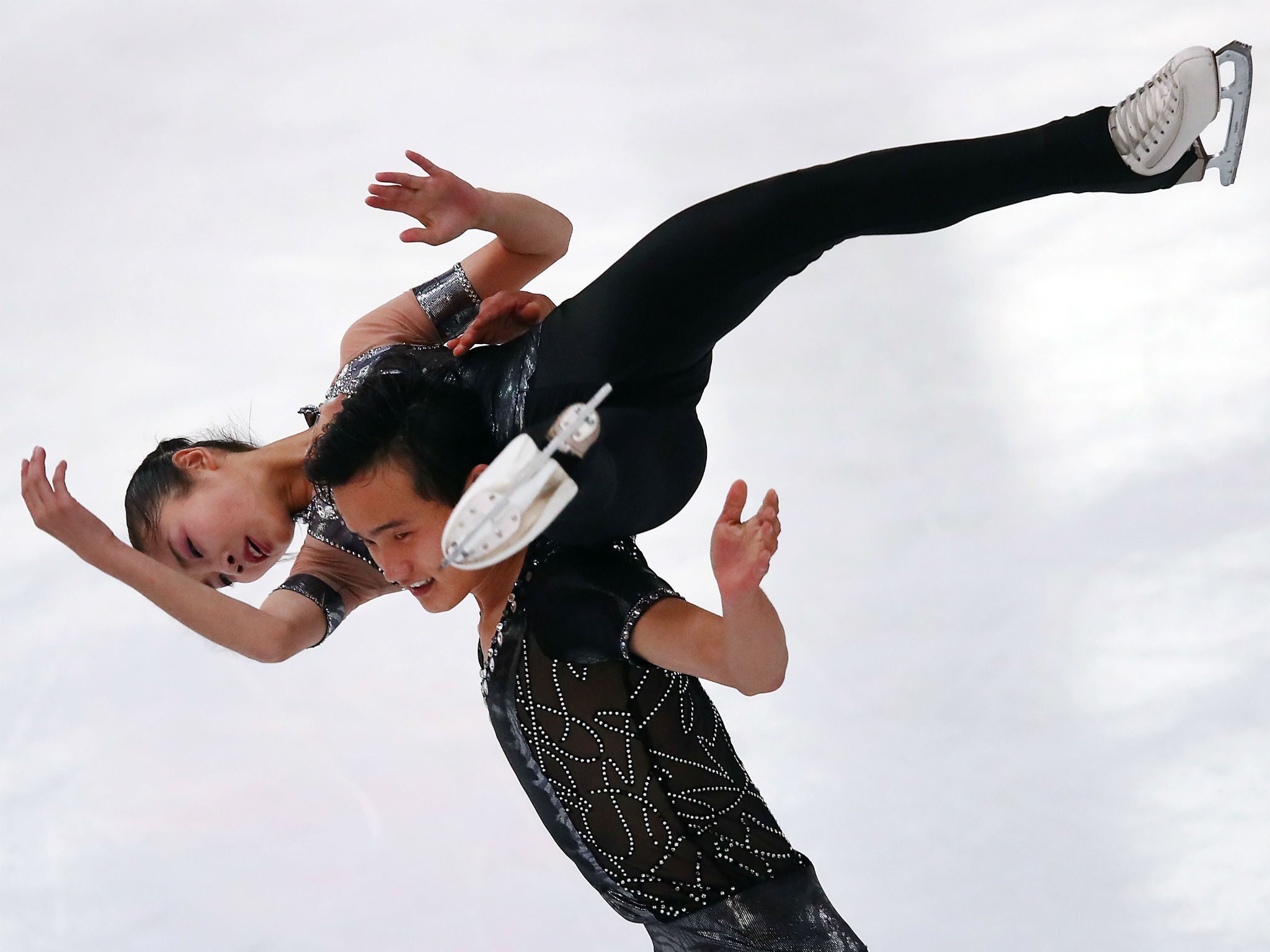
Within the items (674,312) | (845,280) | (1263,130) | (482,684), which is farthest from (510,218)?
(1263,130)

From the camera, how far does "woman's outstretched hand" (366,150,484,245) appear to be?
8.09 ft

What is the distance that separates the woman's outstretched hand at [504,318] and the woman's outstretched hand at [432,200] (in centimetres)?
14

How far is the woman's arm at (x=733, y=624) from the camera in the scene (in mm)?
1914

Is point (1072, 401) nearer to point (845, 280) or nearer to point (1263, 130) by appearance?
point (845, 280)

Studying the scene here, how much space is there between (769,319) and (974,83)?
91cm

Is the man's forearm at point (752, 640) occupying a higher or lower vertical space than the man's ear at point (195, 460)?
lower

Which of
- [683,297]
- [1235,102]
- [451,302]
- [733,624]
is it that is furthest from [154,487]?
[1235,102]

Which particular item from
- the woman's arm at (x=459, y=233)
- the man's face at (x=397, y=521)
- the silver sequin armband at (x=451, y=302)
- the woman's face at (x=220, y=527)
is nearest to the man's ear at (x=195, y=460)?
the woman's face at (x=220, y=527)

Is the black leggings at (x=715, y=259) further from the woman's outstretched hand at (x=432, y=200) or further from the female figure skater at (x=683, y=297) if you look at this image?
the woman's outstretched hand at (x=432, y=200)

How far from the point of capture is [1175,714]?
345 centimetres

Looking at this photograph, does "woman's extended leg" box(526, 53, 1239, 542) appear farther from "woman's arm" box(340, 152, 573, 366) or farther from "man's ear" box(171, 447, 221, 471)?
"man's ear" box(171, 447, 221, 471)

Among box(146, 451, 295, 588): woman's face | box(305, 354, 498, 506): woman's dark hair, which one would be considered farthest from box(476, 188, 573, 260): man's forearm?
box(146, 451, 295, 588): woman's face

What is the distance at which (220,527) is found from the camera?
8.39 feet

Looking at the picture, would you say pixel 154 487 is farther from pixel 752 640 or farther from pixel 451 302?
pixel 752 640
